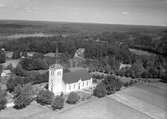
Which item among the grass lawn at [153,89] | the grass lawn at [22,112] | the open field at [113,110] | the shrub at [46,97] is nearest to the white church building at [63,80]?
the shrub at [46,97]

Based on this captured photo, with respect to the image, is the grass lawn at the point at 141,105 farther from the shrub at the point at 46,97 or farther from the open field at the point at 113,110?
the shrub at the point at 46,97

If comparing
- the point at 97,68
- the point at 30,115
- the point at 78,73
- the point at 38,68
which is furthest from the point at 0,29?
the point at 30,115

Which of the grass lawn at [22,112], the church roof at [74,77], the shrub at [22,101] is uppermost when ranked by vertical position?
the church roof at [74,77]

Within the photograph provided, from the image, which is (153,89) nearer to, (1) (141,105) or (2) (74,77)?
(1) (141,105)

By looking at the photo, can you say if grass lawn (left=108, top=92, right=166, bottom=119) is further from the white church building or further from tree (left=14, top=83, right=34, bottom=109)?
tree (left=14, top=83, right=34, bottom=109)

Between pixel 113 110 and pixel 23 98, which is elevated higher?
pixel 23 98

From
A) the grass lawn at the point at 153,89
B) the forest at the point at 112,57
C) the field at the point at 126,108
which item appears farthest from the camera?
the forest at the point at 112,57

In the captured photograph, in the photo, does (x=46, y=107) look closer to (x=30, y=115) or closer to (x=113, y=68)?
(x=30, y=115)

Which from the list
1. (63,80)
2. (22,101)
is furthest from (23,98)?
(63,80)
